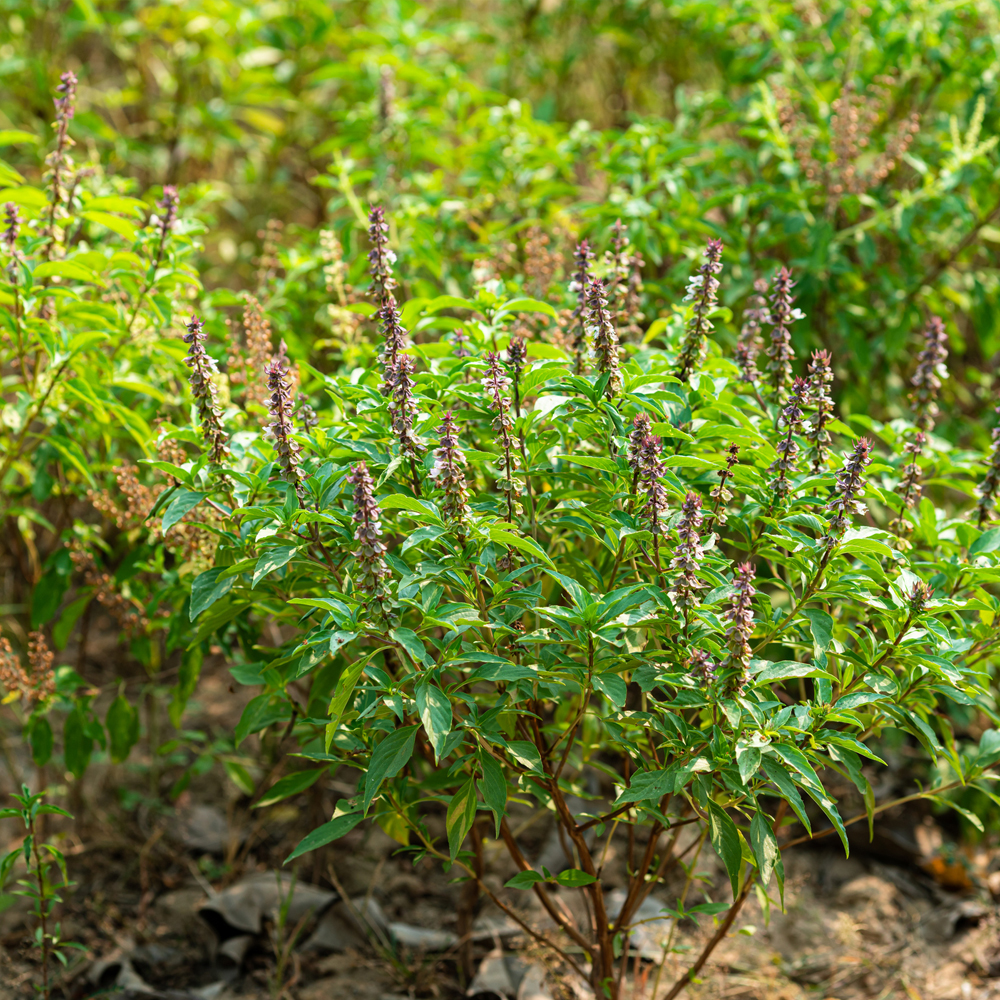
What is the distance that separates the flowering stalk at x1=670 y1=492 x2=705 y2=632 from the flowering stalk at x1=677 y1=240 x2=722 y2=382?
598 millimetres

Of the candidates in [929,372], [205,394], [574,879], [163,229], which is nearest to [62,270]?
[163,229]

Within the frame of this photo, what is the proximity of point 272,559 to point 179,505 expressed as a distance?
294 mm

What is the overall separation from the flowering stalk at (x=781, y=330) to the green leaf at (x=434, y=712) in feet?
3.85

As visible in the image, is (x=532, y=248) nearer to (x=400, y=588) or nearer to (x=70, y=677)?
(x=400, y=588)

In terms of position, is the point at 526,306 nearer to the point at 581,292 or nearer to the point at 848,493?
the point at 581,292

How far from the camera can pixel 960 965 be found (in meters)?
3.51

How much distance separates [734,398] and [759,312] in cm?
26

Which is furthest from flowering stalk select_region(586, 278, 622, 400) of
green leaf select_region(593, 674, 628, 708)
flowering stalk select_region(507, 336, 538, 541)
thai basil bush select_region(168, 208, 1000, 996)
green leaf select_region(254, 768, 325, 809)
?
green leaf select_region(254, 768, 325, 809)

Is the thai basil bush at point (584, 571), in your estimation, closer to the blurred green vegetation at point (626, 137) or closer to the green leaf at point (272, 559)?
the green leaf at point (272, 559)

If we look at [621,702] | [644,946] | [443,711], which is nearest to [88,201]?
[443,711]

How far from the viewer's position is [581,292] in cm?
244

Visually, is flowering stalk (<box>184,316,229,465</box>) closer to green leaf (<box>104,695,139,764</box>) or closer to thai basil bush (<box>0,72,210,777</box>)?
thai basil bush (<box>0,72,210,777</box>)

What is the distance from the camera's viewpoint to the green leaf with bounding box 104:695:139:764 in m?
3.22

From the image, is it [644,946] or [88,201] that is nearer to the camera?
[88,201]
